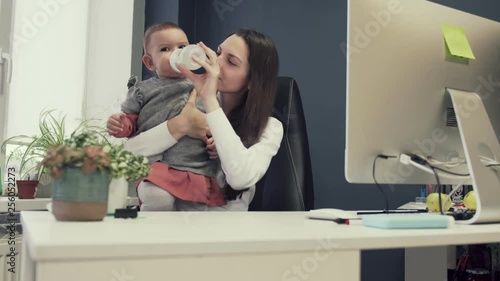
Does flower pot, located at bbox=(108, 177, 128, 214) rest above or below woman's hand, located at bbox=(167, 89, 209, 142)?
below

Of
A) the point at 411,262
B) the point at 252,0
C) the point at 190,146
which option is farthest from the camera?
the point at 252,0

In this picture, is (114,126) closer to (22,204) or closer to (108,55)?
(22,204)

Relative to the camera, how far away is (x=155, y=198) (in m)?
1.30

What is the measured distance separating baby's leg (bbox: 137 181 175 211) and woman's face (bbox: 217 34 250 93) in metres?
0.34

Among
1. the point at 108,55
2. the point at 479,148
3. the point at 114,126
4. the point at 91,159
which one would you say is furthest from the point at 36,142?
the point at 479,148

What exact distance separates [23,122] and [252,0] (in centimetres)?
130

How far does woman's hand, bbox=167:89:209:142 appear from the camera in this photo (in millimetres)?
1345

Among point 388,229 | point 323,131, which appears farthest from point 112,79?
point 388,229

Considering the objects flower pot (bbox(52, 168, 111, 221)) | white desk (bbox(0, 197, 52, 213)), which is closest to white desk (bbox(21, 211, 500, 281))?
flower pot (bbox(52, 168, 111, 221))

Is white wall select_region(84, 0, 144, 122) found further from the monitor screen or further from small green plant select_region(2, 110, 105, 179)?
the monitor screen

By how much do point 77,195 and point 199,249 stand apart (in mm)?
262

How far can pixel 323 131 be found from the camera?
234 centimetres

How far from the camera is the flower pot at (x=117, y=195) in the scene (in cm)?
95

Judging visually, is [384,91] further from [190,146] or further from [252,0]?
[252,0]
